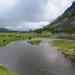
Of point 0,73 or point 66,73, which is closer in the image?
point 0,73

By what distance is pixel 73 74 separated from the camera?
4509 cm

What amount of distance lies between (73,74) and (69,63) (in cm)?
1439

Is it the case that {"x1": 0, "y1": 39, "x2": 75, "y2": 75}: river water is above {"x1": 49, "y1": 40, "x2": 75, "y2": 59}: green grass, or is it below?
below

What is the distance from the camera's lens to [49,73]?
4569 cm

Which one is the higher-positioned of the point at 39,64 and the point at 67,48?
the point at 67,48

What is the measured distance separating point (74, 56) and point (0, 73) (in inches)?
1503

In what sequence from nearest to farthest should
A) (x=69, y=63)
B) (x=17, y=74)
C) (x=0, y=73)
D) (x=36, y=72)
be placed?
(x=0, y=73) → (x=17, y=74) → (x=36, y=72) → (x=69, y=63)

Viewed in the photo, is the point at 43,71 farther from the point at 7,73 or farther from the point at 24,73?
the point at 7,73

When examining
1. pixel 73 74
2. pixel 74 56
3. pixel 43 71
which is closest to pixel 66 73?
pixel 73 74

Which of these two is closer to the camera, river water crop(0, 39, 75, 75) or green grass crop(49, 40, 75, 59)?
river water crop(0, 39, 75, 75)

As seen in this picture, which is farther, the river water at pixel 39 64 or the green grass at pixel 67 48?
the green grass at pixel 67 48

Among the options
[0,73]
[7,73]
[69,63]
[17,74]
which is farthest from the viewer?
[69,63]

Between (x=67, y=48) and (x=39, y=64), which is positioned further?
(x=67, y=48)

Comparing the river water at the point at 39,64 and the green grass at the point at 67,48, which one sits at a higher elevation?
the green grass at the point at 67,48
